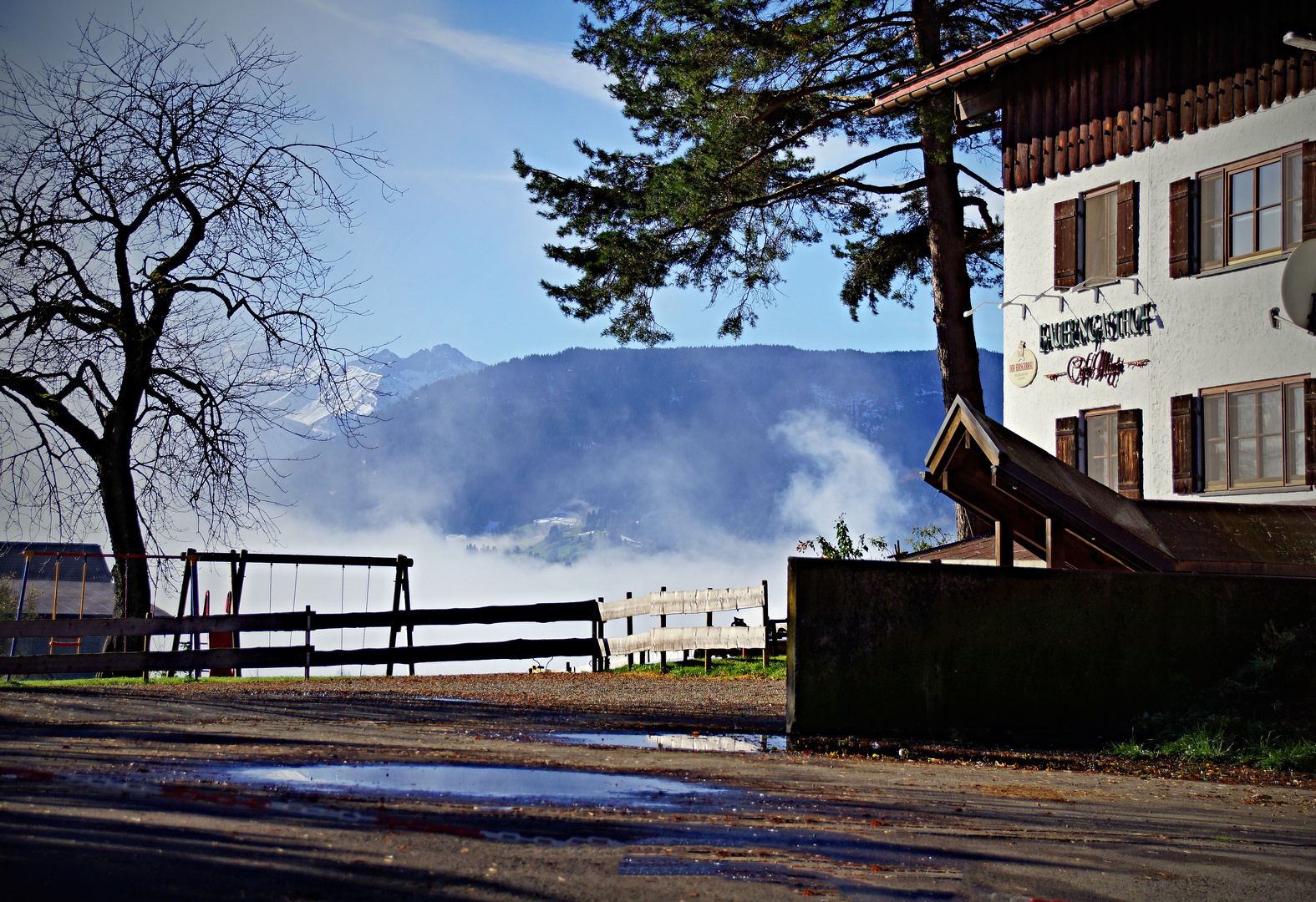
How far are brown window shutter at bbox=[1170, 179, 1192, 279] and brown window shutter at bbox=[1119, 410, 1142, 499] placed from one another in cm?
218

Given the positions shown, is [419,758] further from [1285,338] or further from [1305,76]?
[1305,76]

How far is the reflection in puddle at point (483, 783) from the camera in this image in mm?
5852

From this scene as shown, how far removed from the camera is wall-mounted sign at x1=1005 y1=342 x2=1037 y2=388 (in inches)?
771

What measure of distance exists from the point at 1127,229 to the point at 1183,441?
3.37 m

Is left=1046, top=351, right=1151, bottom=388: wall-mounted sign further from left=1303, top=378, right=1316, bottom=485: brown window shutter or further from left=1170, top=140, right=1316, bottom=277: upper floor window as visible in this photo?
left=1303, top=378, right=1316, bottom=485: brown window shutter

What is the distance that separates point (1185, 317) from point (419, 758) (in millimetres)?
→ 13836

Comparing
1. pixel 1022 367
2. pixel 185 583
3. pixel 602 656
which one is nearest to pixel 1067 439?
pixel 1022 367

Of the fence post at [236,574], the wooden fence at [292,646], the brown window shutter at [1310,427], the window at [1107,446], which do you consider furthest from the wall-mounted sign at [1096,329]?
the fence post at [236,574]

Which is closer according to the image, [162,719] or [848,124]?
[162,719]

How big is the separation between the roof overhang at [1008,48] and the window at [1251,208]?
2844mm

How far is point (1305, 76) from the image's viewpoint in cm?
1540

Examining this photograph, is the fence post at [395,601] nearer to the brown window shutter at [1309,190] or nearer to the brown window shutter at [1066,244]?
the brown window shutter at [1066,244]

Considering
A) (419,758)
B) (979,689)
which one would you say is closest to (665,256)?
(979,689)

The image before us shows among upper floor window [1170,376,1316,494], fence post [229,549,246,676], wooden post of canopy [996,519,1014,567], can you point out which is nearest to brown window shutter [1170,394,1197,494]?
upper floor window [1170,376,1316,494]
